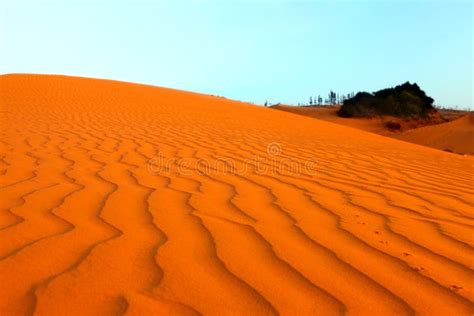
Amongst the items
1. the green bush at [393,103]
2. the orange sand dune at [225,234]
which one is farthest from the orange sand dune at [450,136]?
the orange sand dune at [225,234]

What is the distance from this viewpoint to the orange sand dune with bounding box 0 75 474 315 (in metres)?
1.87

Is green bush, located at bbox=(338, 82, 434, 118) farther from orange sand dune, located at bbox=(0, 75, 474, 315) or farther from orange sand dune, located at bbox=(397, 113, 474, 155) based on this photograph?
orange sand dune, located at bbox=(0, 75, 474, 315)

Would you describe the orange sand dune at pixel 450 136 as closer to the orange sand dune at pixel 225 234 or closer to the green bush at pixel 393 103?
the green bush at pixel 393 103

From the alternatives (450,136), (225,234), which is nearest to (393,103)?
(450,136)

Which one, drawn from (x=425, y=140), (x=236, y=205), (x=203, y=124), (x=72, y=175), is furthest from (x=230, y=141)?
(x=425, y=140)

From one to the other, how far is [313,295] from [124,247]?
96 centimetres

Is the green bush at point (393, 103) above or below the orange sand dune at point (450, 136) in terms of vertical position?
above

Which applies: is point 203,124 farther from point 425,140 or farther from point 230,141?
point 425,140

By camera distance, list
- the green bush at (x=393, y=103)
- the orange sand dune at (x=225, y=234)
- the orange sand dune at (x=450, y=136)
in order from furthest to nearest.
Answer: the green bush at (x=393, y=103), the orange sand dune at (x=450, y=136), the orange sand dune at (x=225, y=234)

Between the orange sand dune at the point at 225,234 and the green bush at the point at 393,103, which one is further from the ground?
the green bush at the point at 393,103

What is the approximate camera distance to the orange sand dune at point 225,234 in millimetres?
1872

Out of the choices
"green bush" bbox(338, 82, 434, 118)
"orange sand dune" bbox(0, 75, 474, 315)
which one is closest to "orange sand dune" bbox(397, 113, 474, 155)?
"green bush" bbox(338, 82, 434, 118)

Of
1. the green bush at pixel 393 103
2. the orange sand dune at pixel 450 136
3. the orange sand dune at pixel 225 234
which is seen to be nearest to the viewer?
the orange sand dune at pixel 225 234

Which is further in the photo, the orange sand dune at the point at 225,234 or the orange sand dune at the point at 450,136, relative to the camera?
the orange sand dune at the point at 450,136
